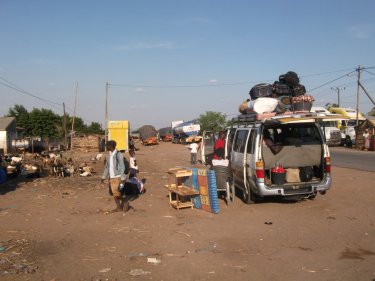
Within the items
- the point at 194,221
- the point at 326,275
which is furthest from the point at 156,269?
the point at 194,221

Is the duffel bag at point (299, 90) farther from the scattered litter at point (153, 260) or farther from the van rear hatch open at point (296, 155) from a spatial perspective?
the scattered litter at point (153, 260)

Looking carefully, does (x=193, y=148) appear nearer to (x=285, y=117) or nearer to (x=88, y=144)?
(x=285, y=117)

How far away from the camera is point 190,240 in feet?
22.6

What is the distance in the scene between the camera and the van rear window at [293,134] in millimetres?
9531

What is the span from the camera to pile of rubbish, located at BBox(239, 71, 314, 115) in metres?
9.88

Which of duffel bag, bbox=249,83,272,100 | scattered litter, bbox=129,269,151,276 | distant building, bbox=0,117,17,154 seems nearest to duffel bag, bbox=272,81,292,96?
duffel bag, bbox=249,83,272,100

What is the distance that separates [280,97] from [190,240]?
5148mm

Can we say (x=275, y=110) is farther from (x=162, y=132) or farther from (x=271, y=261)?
(x=162, y=132)

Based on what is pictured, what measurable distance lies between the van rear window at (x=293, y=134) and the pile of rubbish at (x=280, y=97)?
44 centimetres

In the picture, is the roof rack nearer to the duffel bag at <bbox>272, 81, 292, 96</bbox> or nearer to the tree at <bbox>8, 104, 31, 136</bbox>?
the duffel bag at <bbox>272, 81, 292, 96</bbox>

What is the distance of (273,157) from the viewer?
930 cm

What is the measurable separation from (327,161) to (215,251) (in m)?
4.23

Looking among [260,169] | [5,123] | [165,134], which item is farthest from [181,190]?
[165,134]

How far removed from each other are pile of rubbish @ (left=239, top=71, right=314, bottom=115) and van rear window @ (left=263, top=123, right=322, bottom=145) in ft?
1.43
